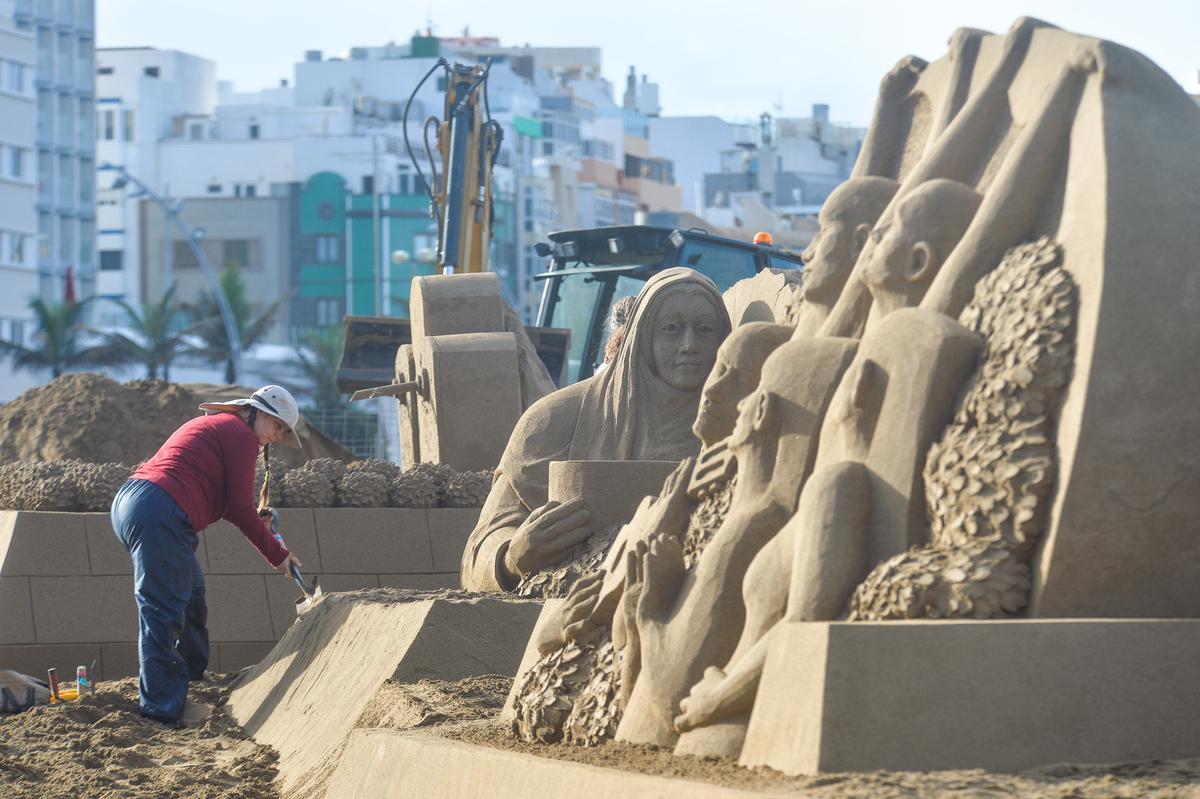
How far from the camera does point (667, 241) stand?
53.9ft

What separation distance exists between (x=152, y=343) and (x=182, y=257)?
16.4 m

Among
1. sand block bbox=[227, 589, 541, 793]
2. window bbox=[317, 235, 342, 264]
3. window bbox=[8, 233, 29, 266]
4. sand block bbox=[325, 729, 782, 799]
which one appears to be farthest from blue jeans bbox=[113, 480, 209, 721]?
window bbox=[317, 235, 342, 264]

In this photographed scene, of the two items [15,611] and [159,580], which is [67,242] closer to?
[15,611]

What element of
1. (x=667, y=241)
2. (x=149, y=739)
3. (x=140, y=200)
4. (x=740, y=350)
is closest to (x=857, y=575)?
(x=740, y=350)

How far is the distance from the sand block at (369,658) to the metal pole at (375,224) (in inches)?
2532

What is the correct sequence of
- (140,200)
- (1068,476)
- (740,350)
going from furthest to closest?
(140,200), (740,350), (1068,476)

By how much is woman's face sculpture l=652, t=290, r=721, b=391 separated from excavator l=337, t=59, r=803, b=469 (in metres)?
4.09

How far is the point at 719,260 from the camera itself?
16.4 metres

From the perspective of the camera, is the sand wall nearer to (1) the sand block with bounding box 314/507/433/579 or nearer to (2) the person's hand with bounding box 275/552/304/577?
(1) the sand block with bounding box 314/507/433/579

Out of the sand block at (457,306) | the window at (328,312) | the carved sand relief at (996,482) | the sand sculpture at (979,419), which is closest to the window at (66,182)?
the window at (328,312)

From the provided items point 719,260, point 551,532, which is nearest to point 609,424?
point 551,532

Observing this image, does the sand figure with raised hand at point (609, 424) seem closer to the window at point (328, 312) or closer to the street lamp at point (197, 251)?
the street lamp at point (197, 251)

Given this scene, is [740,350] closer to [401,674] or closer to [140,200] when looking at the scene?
[401,674]

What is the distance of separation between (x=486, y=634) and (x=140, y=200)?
73116 mm
